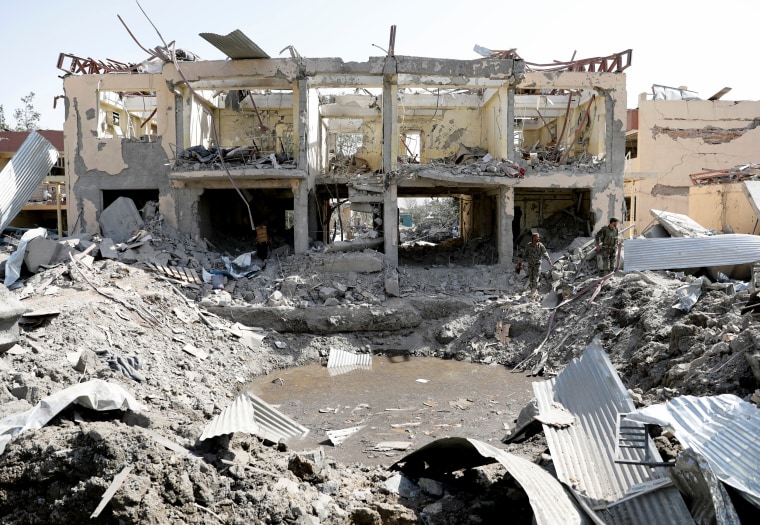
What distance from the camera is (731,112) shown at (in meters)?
22.7

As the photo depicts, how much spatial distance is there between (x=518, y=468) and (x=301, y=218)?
11.9m

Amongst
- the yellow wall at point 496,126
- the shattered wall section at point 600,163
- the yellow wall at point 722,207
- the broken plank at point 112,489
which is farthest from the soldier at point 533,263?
the broken plank at point 112,489

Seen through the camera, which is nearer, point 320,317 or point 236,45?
point 320,317

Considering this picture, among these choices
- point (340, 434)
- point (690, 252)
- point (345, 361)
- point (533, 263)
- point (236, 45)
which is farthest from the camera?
point (236, 45)

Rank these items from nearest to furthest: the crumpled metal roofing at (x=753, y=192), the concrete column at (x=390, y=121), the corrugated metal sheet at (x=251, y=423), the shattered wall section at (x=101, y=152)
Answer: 1. the corrugated metal sheet at (x=251, y=423)
2. the concrete column at (x=390, y=121)
3. the shattered wall section at (x=101, y=152)
4. the crumpled metal roofing at (x=753, y=192)

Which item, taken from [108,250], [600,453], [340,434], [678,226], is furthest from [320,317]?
[600,453]

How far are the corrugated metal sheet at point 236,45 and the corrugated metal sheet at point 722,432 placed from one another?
12.2m

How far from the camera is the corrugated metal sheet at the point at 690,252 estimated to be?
1100 cm

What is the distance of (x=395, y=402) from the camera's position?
9.41 m

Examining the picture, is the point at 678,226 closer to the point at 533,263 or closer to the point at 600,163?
the point at 533,263

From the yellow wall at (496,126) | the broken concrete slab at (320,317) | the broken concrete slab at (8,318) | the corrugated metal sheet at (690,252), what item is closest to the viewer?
the broken concrete slab at (8,318)

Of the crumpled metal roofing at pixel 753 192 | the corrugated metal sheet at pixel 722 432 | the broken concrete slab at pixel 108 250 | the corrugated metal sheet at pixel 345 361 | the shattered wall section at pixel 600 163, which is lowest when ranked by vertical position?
the corrugated metal sheet at pixel 345 361

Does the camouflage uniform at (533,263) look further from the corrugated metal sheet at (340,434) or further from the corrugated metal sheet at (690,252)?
the corrugated metal sheet at (340,434)

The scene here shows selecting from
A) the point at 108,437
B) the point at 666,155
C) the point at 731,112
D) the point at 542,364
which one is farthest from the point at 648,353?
the point at 731,112
